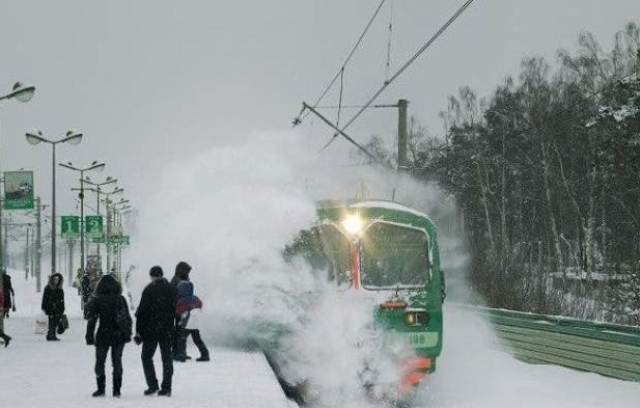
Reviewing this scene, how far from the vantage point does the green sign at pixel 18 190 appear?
101ft

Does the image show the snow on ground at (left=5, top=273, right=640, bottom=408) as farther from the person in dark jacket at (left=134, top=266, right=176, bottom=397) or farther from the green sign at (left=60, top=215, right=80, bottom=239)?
the green sign at (left=60, top=215, right=80, bottom=239)

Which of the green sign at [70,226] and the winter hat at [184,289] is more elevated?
the green sign at [70,226]

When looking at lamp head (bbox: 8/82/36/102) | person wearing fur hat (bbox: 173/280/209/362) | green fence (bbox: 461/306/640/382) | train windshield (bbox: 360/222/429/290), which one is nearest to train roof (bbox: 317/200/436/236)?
train windshield (bbox: 360/222/429/290)

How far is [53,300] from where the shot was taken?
20141 mm

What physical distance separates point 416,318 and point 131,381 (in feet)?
13.7

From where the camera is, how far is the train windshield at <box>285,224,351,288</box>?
A: 41.9ft

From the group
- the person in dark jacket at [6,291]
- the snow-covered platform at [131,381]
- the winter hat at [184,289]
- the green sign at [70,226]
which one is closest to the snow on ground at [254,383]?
the snow-covered platform at [131,381]

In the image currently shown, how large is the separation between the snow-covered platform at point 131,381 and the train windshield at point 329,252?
1.72 metres

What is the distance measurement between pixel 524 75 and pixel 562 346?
35.5m

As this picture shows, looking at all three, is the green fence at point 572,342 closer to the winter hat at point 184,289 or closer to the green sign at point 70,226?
the winter hat at point 184,289

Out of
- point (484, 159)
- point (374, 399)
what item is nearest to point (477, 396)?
point (374, 399)

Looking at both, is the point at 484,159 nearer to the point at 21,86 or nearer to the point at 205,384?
the point at 21,86

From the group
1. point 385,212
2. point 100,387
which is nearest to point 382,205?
point 385,212

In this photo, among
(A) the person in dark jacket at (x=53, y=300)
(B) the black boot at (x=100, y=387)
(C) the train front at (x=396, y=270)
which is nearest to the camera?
(B) the black boot at (x=100, y=387)
